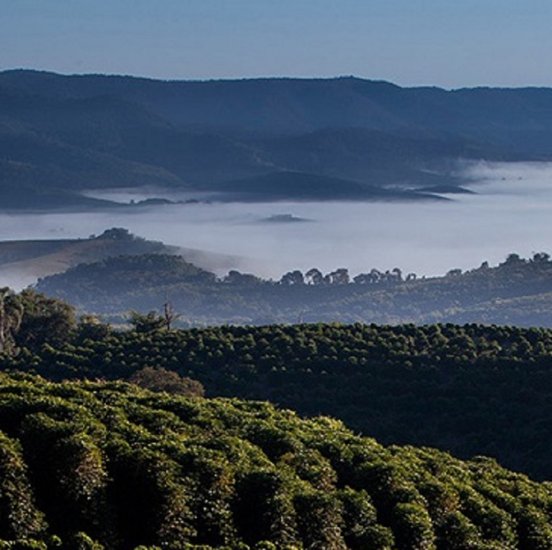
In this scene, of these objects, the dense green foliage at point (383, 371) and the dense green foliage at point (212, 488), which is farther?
the dense green foliage at point (383, 371)

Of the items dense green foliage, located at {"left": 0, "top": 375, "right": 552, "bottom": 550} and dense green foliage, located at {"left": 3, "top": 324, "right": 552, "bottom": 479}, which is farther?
dense green foliage, located at {"left": 3, "top": 324, "right": 552, "bottom": 479}

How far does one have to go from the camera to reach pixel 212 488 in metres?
30.0

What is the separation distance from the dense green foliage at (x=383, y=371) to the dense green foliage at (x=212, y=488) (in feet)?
71.9

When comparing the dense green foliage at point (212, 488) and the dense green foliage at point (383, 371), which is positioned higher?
the dense green foliage at point (212, 488)

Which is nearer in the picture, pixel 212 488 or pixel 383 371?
pixel 212 488

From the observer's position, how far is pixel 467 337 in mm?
75500

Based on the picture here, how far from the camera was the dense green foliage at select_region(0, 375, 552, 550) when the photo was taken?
94.2 ft

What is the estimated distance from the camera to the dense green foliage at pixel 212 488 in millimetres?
28719

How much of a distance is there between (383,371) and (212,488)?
39.6 metres

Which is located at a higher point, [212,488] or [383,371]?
[212,488]

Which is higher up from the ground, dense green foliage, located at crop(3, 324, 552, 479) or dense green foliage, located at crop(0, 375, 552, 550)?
dense green foliage, located at crop(0, 375, 552, 550)

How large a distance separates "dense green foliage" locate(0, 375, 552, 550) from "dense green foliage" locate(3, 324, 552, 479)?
21921 millimetres

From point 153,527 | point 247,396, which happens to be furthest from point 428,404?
point 153,527

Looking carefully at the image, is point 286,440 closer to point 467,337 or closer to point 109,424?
point 109,424
